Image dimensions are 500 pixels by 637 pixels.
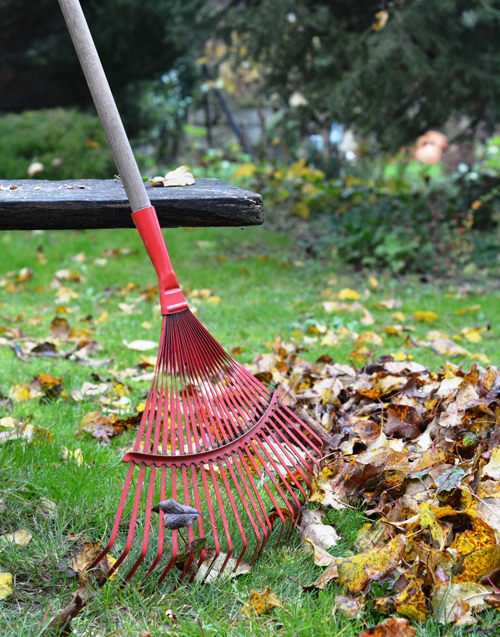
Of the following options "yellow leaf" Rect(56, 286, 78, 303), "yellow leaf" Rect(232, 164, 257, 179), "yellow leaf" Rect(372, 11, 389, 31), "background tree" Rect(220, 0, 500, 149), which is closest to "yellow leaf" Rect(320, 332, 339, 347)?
"yellow leaf" Rect(56, 286, 78, 303)

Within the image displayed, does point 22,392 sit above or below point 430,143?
below

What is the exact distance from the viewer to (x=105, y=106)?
1447 mm

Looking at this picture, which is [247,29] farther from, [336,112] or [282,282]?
[282,282]

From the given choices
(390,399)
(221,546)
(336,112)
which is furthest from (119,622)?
(336,112)

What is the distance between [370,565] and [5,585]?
2.52 feet

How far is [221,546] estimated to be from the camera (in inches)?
54.4

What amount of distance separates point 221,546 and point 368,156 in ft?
21.9

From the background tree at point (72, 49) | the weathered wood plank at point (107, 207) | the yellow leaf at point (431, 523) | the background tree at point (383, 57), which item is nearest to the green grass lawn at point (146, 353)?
the yellow leaf at point (431, 523)

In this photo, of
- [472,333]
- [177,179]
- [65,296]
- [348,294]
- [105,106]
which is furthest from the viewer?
[65,296]

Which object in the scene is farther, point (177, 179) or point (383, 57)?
point (383, 57)

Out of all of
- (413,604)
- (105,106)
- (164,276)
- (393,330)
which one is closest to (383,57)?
(393,330)

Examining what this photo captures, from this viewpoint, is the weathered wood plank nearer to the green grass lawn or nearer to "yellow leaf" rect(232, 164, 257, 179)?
the green grass lawn

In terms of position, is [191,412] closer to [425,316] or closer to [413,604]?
[413,604]

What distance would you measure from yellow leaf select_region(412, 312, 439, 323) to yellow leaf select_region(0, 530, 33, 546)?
2.69 m
